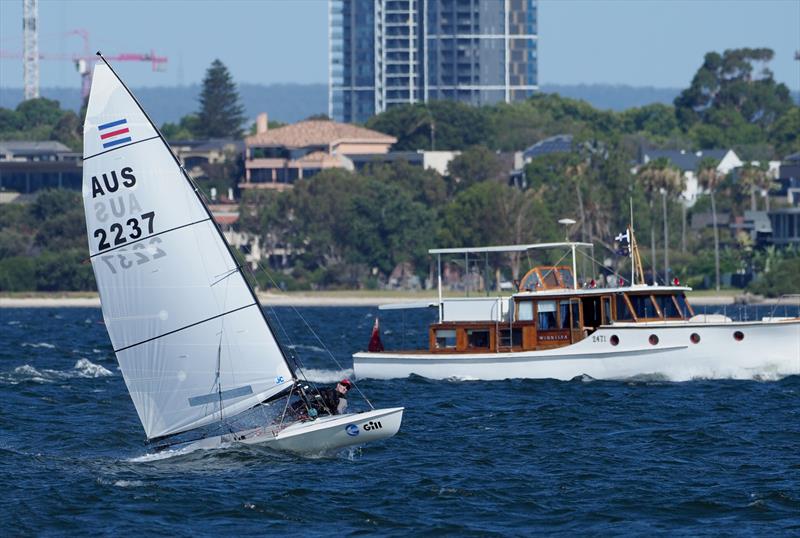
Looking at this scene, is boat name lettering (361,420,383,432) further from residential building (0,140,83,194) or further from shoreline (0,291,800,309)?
residential building (0,140,83,194)

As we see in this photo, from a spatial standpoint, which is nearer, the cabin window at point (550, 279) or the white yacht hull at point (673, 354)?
the white yacht hull at point (673, 354)

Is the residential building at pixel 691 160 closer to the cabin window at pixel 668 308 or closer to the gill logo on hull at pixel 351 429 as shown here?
the cabin window at pixel 668 308

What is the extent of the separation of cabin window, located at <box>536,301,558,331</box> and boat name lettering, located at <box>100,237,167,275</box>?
17.0 meters

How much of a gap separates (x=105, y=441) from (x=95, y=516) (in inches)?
317

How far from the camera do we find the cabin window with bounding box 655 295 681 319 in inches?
1646

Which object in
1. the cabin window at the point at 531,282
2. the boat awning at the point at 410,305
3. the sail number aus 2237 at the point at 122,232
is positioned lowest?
the boat awning at the point at 410,305

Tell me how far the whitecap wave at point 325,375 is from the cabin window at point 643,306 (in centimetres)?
833

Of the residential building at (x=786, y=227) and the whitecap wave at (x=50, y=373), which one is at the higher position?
the residential building at (x=786, y=227)

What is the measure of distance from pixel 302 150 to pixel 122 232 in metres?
133

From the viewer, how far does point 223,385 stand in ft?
90.3

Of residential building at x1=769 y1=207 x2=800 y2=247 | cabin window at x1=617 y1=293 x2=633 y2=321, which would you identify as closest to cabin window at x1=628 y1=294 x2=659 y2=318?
cabin window at x1=617 y1=293 x2=633 y2=321

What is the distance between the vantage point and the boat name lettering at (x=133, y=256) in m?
26.8

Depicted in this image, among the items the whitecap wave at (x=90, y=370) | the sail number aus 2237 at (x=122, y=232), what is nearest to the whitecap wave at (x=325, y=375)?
the whitecap wave at (x=90, y=370)

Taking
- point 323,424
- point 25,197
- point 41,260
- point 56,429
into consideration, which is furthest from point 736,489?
point 25,197
